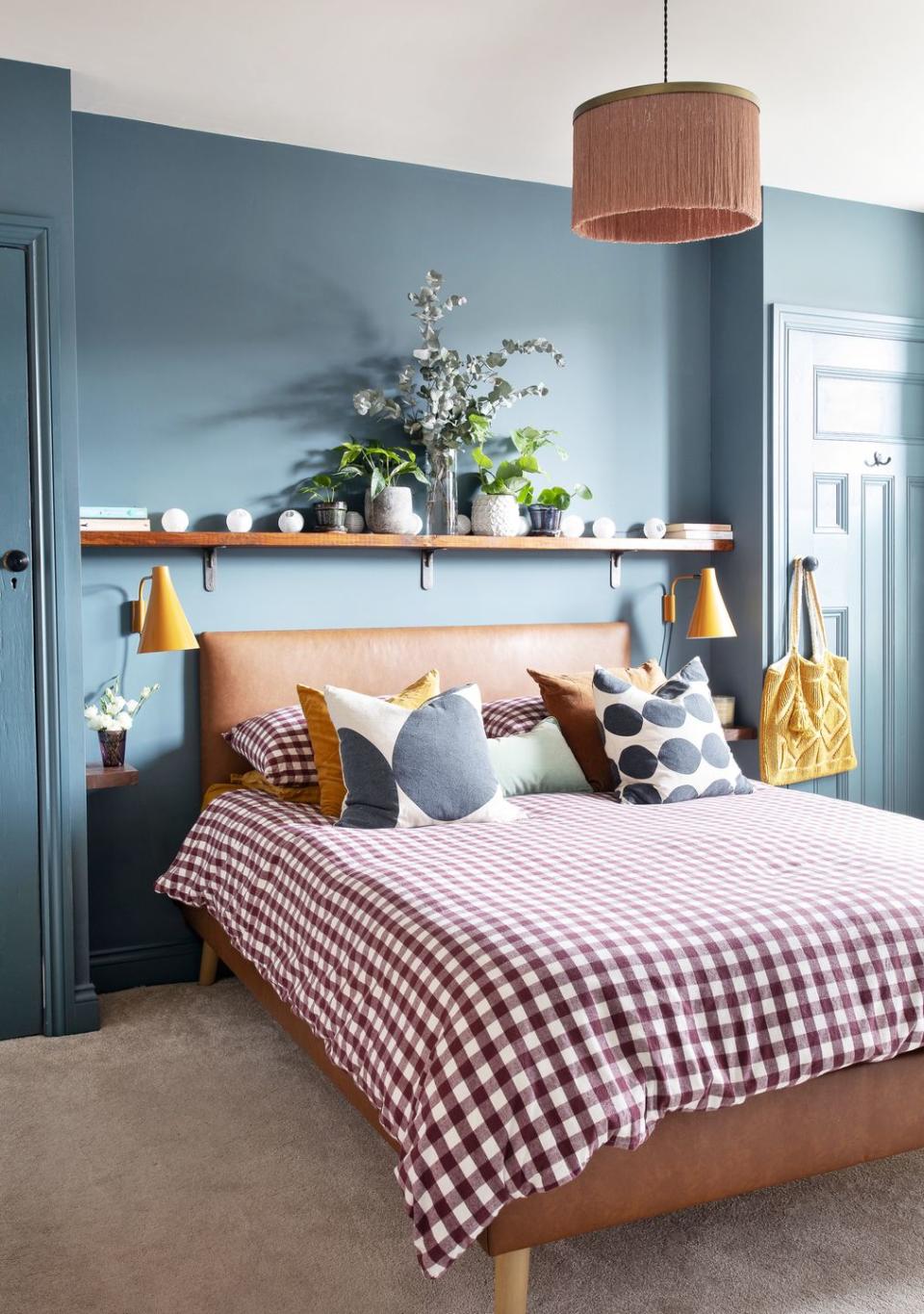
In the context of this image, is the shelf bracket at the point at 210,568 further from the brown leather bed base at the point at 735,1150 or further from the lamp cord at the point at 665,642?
the brown leather bed base at the point at 735,1150

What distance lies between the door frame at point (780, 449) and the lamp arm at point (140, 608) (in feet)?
7.02

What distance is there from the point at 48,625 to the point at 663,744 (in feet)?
5.57

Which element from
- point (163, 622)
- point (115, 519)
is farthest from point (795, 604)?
point (115, 519)

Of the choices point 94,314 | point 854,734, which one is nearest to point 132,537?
point 94,314

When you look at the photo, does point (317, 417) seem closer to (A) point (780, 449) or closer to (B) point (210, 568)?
(B) point (210, 568)

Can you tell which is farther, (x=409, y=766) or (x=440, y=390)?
(x=440, y=390)

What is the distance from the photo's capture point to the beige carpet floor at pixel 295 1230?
1.97 m

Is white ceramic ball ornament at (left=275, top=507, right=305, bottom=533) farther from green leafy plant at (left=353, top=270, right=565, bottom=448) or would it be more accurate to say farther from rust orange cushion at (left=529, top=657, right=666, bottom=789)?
rust orange cushion at (left=529, top=657, right=666, bottom=789)

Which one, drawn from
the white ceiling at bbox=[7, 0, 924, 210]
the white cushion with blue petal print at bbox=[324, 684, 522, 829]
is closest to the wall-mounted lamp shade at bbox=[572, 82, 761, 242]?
the white ceiling at bbox=[7, 0, 924, 210]

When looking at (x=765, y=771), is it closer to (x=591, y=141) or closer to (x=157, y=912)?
(x=157, y=912)

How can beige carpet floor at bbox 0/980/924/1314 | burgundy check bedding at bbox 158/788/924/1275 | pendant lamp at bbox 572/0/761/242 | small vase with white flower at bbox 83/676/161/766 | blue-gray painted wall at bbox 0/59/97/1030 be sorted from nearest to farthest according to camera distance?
burgundy check bedding at bbox 158/788/924/1275 → beige carpet floor at bbox 0/980/924/1314 → pendant lamp at bbox 572/0/761/242 → blue-gray painted wall at bbox 0/59/97/1030 → small vase with white flower at bbox 83/676/161/766

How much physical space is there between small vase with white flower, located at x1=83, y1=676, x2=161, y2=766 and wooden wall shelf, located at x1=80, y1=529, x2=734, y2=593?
0.45 metres

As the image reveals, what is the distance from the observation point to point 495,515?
379 centimetres

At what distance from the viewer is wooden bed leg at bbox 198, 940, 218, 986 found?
3.46 m
